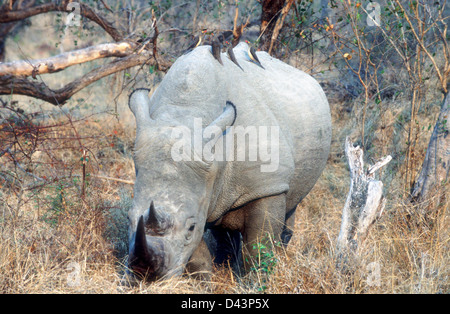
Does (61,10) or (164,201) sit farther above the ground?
(61,10)

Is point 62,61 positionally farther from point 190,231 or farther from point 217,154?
point 190,231

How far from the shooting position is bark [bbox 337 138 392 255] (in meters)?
4.19

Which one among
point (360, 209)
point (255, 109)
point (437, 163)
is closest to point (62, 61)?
point (255, 109)

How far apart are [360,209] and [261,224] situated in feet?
2.60

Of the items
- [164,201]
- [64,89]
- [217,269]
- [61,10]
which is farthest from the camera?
[61,10]

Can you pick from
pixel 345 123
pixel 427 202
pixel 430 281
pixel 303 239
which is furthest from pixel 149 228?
pixel 345 123

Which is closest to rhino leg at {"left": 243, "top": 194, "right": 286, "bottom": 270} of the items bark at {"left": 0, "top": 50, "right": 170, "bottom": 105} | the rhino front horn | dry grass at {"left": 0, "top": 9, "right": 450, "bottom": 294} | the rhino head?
dry grass at {"left": 0, "top": 9, "right": 450, "bottom": 294}

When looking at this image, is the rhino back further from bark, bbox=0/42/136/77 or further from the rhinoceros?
bark, bbox=0/42/136/77

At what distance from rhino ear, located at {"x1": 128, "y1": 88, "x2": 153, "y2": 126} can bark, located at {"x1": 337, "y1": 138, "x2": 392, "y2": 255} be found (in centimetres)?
175

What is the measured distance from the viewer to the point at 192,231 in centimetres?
353

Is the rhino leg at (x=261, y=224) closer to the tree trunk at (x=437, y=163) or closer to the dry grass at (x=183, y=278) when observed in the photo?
the dry grass at (x=183, y=278)

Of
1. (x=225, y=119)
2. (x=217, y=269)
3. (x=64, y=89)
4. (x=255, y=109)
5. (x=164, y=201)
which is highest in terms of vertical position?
(x=225, y=119)

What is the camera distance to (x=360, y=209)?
4.29 metres
